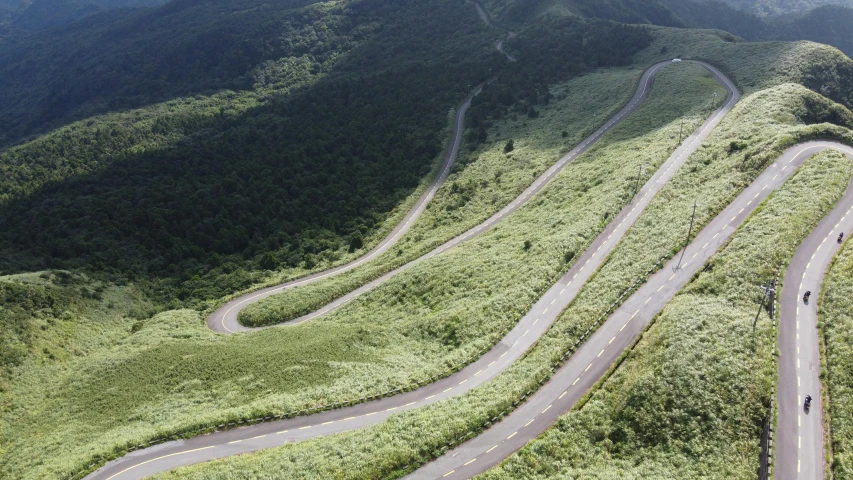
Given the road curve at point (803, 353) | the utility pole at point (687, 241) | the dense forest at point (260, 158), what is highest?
the dense forest at point (260, 158)

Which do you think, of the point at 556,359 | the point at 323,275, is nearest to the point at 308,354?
the point at 556,359

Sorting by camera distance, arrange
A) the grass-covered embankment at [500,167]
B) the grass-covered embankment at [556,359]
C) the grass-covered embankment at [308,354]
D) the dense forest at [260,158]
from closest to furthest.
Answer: the grass-covered embankment at [556,359] → the grass-covered embankment at [308,354] → the grass-covered embankment at [500,167] → the dense forest at [260,158]

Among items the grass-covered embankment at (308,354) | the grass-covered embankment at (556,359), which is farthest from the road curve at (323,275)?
the grass-covered embankment at (556,359)

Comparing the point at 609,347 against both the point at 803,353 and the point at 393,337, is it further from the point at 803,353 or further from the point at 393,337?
the point at 393,337

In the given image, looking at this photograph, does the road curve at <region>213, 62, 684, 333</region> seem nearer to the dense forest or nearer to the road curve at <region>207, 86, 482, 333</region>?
the road curve at <region>207, 86, 482, 333</region>

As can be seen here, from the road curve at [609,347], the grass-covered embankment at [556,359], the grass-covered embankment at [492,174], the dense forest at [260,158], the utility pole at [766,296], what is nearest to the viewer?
the grass-covered embankment at [556,359]

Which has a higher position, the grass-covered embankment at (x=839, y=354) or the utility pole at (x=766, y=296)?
the utility pole at (x=766, y=296)

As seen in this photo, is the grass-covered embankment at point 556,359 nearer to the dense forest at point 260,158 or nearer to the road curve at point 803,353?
the road curve at point 803,353
